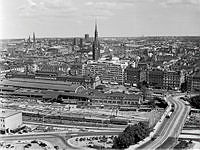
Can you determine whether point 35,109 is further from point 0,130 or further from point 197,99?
point 197,99

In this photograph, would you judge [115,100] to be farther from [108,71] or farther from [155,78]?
[108,71]

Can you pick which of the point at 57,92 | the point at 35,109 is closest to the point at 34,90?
the point at 57,92

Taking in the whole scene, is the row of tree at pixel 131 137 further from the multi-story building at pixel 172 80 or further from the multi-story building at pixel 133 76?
the multi-story building at pixel 133 76

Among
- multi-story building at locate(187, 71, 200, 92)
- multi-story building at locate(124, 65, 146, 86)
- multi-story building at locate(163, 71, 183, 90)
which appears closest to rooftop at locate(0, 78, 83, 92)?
multi-story building at locate(124, 65, 146, 86)

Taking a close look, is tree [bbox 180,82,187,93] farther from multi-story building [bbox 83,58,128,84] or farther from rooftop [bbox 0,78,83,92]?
rooftop [bbox 0,78,83,92]

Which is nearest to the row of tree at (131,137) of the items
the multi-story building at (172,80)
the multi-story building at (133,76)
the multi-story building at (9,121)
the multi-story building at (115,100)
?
the multi-story building at (9,121)

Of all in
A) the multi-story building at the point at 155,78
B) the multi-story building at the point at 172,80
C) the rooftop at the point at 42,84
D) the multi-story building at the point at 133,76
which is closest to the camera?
the rooftop at the point at 42,84
